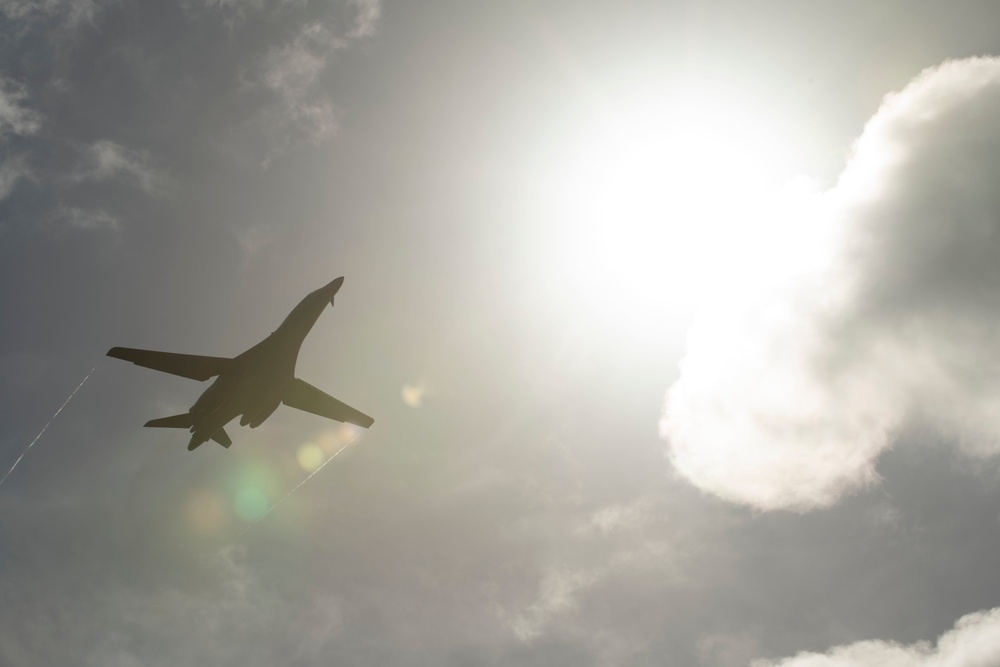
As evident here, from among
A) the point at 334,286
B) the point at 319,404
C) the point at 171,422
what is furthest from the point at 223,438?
the point at 334,286

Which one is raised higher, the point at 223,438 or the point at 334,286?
the point at 334,286

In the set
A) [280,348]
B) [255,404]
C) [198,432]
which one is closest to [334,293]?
[280,348]

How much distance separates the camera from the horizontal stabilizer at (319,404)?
76.4 meters

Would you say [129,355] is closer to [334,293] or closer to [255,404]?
[255,404]

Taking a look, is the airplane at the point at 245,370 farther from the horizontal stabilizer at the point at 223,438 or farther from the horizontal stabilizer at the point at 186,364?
the horizontal stabilizer at the point at 223,438

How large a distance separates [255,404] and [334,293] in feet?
56.5

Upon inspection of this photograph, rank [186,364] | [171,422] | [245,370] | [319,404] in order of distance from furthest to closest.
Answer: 1. [319,404]
2. [171,422]
3. [186,364]
4. [245,370]

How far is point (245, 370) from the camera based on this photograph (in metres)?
68.2

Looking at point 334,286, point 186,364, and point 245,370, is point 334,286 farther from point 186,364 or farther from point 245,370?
point 186,364

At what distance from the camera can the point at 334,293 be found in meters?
66.8

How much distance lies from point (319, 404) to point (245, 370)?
1288 centimetres

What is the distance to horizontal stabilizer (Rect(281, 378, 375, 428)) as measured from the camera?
251 feet

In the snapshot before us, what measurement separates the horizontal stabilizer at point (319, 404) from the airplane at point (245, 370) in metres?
4.58

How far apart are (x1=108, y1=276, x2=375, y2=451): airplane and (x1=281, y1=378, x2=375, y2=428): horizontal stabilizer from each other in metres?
4.58
